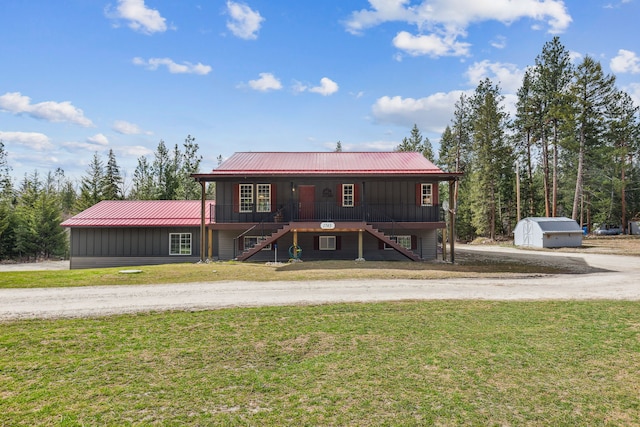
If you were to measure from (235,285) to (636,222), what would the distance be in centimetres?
6117

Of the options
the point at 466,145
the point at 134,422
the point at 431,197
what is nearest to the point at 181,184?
the point at 431,197

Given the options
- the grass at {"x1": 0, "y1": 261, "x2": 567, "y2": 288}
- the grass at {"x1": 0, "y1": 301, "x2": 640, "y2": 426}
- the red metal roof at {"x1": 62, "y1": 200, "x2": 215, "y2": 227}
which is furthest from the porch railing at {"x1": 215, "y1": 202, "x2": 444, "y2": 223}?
the grass at {"x1": 0, "y1": 301, "x2": 640, "y2": 426}

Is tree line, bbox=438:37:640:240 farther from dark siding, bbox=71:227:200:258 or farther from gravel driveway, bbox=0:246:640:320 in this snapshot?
dark siding, bbox=71:227:200:258

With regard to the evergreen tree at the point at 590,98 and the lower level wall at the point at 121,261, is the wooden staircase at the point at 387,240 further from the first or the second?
the evergreen tree at the point at 590,98

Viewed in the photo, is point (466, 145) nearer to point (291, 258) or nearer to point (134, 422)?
point (291, 258)

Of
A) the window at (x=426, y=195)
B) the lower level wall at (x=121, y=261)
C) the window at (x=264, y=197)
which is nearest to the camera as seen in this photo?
the window at (x=426, y=195)

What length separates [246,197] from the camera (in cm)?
2395

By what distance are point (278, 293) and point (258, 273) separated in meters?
4.68

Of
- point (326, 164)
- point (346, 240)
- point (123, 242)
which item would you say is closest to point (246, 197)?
point (326, 164)

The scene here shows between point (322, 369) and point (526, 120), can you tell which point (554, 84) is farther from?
point (322, 369)

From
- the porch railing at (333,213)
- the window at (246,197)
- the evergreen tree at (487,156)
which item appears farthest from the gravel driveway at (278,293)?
the evergreen tree at (487,156)

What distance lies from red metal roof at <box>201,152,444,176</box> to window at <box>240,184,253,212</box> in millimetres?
1038

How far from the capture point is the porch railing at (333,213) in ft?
76.4

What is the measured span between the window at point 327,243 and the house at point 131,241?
7.84m
